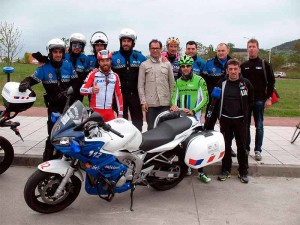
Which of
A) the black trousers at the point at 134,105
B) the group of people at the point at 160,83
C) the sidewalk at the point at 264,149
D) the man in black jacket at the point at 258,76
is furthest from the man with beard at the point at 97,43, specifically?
the man in black jacket at the point at 258,76

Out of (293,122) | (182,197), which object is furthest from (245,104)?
(293,122)

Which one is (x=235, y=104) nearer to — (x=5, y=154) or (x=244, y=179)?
(x=244, y=179)

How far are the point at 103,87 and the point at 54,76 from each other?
0.78m

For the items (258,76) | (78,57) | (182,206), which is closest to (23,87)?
(78,57)

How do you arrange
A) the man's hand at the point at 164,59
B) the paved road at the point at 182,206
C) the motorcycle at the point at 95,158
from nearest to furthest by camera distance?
the motorcycle at the point at 95,158 → the paved road at the point at 182,206 → the man's hand at the point at 164,59

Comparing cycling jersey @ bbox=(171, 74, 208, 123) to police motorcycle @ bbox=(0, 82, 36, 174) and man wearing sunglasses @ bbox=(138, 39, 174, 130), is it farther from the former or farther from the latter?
police motorcycle @ bbox=(0, 82, 36, 174)

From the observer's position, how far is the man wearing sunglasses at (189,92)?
16.3ft

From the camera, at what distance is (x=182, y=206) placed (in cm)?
432

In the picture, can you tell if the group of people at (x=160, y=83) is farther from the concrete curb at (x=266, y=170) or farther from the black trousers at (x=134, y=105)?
the concrete curb at (x=266, y=170)

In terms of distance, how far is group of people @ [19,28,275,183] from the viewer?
499cm

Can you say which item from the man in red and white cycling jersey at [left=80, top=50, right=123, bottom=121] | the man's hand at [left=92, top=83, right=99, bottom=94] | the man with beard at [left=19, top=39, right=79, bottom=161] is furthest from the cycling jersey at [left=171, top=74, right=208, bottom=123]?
the man with beard at [left=19, top=39, right=79, bottom=161]

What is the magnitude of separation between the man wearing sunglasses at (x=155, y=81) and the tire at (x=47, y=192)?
204 cm

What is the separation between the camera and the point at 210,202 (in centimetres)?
447

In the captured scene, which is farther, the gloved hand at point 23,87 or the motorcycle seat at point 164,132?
the gloved hand at point 23,87
